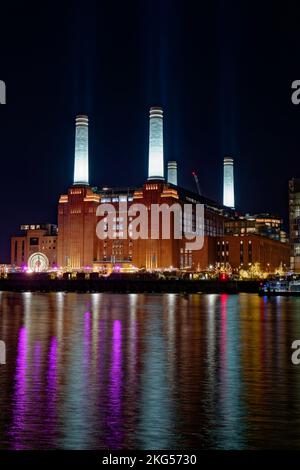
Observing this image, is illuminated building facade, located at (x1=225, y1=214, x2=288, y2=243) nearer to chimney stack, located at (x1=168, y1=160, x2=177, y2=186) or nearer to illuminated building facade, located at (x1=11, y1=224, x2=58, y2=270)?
chimney stack, located at (x1=168, y1=160, x2=177, y2=186)

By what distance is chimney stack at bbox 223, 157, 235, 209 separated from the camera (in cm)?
19288

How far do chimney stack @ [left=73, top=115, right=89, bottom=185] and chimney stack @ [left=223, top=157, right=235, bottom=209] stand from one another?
6609 centimetres

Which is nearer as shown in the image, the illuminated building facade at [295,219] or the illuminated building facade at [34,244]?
the illuminated building facade at [295,219]

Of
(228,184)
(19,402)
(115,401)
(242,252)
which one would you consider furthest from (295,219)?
(228,184)

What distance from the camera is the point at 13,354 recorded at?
2033cm

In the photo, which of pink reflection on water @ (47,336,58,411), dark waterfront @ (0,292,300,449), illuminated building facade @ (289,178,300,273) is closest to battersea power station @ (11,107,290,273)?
illuminated building facade @ (289,178,300,273)

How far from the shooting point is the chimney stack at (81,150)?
135875 millimetres

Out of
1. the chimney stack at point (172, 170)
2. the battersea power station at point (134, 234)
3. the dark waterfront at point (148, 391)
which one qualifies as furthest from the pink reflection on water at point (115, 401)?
the chimney stack at point (172, 170)

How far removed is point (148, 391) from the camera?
14250mm

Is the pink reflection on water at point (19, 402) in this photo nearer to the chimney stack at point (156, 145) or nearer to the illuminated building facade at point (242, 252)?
the chimney stack at point (156, 145)

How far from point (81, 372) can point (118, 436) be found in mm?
6603

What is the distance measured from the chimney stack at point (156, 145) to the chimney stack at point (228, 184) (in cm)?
6715

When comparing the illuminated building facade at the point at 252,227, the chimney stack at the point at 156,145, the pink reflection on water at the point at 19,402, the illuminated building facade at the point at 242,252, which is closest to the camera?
the pink reflection on water at the point at 19,402
